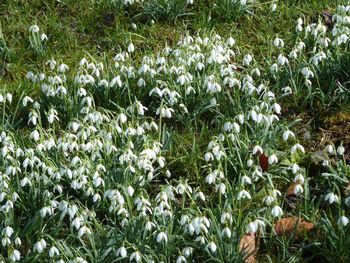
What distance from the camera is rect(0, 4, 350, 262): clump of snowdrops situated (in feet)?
11.4

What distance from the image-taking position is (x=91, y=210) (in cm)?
379

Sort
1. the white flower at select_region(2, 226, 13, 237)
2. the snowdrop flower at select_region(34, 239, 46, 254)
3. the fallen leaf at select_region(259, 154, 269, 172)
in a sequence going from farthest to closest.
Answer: the fallen leaf at select_region(259, 154, 269, 172) < the white flower at select_region(2, 226, 13, 237) < the snowdrop flower at select_region(34, 239, 46, 254)

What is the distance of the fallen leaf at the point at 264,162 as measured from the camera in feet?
13.1

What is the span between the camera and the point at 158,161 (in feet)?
12.4

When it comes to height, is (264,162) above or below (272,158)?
below

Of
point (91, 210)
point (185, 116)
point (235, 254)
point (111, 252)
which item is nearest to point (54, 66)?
point (185, 116)

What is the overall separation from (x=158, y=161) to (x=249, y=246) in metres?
0.64

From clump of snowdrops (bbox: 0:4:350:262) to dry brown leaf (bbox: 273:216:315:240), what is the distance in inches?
1.8

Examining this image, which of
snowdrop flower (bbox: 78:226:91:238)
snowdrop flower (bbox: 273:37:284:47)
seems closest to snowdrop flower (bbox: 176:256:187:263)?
snowdrop flower (bbox: 78:226:91:238)

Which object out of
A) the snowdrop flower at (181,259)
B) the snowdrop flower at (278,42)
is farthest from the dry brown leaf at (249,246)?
the snowdrop flower at (278,42)

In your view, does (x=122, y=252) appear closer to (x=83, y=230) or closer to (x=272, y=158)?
(x=83, y=230)

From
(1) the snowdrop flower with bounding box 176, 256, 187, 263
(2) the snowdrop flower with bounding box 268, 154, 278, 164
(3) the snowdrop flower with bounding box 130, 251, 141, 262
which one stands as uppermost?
(2) the snowdrop flower with bounding box 268, 154, 278, 164

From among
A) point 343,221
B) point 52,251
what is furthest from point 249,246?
point 52,251

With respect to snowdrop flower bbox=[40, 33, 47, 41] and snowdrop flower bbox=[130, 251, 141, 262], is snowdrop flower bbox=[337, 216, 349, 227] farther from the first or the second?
snowdrop flower bbox=[40, 33, 47, 41]
